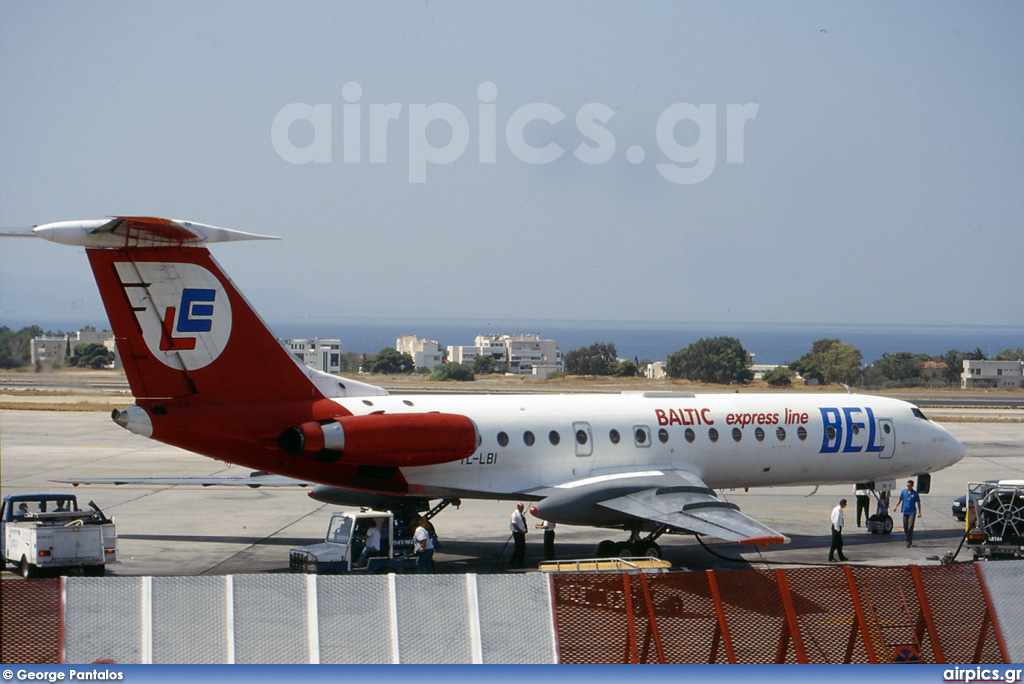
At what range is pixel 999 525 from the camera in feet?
70.8

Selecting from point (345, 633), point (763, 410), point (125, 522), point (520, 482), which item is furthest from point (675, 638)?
point (125, 522)

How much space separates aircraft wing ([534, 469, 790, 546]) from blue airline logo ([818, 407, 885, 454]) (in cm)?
464

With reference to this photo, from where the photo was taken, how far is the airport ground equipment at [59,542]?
1906 centimetres

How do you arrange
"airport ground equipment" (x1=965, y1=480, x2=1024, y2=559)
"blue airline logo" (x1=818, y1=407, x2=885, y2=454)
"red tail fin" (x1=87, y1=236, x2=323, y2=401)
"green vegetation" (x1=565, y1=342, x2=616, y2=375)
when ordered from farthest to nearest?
"green vegetation" (x1=565, y1=342, x2=616, y2=375), "blue airline logo" (x1=818, y1=407, x2=885, y2=454), "airport ground equipment" (x1=965, y1=480, x2=1024, y2=559), "red tail fin" (x1=87, y1=236, x2=323, y2=401)

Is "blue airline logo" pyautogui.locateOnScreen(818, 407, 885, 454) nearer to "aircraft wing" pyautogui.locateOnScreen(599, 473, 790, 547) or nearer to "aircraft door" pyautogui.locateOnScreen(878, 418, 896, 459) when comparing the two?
"aircraft door" pyautogui.locateOnScreen(878, 418, 896, 459)

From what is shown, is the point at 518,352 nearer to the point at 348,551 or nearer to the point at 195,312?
the point at 195,312

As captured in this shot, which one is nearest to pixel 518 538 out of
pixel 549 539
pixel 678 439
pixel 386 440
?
pixel 549 539

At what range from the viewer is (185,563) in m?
21.6

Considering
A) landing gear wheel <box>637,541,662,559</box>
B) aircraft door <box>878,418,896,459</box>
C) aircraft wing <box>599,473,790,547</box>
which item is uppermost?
aircraft door <box>878,418,896,459</box>

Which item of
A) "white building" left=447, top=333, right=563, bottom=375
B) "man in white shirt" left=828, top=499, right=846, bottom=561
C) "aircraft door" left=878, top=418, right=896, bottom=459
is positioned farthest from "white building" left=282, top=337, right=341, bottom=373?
"white building" left=447, top=333, right=563, bottom=375

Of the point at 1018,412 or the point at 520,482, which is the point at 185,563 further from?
the point at 1018,412

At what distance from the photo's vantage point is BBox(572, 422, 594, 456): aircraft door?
2364cm

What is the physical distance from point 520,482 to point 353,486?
3706 millimetres

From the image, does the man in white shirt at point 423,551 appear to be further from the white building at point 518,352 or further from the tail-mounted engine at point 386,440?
the white building at point 518,352
